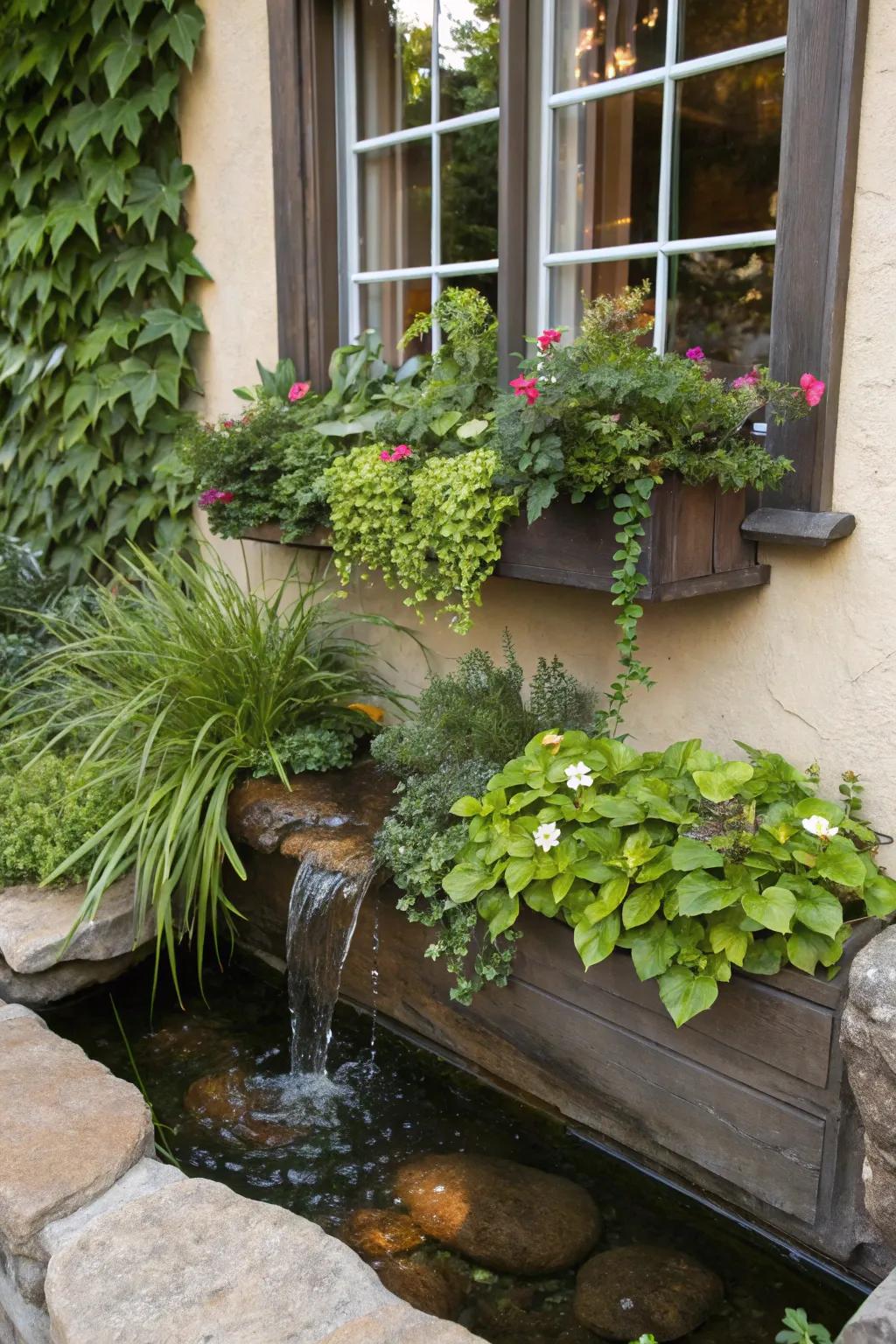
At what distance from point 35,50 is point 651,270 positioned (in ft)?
8.44

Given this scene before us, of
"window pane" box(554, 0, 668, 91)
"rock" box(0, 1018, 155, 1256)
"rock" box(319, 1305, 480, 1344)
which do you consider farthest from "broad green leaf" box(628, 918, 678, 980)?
"window pane" box(554, 0, 668, 91)

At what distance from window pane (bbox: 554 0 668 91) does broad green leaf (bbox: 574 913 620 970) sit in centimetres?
200

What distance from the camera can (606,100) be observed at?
279cm

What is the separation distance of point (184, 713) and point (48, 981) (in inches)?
30.4

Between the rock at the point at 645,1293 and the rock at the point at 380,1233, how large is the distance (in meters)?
0.34

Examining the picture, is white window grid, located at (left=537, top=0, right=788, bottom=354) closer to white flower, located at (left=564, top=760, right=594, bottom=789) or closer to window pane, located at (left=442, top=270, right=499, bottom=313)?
window pane, located at (left=442, top=270, right=499, bottom=313)

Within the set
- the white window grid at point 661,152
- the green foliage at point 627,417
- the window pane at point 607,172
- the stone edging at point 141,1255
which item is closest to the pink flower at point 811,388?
the green foliage at point 627,417

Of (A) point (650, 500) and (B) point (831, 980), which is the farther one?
(A) point (650, 500)

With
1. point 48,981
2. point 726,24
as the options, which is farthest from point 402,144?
point 48,981

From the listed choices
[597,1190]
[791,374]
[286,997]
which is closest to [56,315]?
[286,997]

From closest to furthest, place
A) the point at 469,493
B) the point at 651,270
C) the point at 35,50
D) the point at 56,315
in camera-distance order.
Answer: the point at 469,493 → the point at 651,270 → the point at 35,50 → the point at 56,315

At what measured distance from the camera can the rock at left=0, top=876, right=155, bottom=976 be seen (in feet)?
9.16

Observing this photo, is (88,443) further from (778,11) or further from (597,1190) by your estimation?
(597,1190)

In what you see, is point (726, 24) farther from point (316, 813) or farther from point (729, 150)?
point (316, 813)
